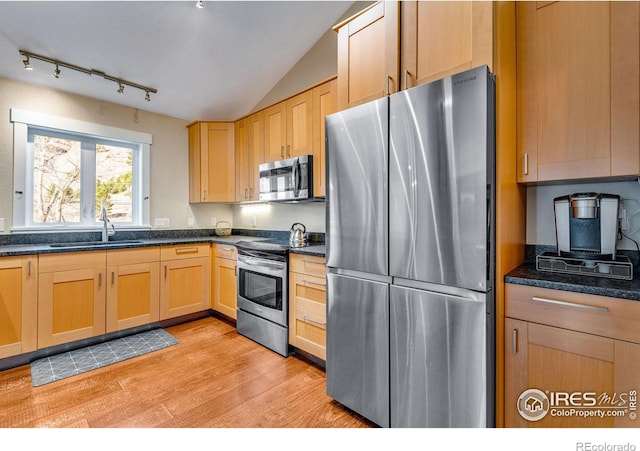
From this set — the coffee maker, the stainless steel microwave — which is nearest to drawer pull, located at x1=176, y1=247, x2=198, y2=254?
the stainless steel microwave

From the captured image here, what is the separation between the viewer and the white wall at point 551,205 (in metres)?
1.61

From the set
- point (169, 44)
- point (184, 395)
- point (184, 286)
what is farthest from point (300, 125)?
point (184, 395)

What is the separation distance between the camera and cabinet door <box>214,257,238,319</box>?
10.7 feet

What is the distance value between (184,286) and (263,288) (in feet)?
3.63

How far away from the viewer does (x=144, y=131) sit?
11.7 ft

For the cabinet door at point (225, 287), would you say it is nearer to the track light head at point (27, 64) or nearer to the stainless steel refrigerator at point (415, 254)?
the stainless steel refrigerator at point (415, 254)

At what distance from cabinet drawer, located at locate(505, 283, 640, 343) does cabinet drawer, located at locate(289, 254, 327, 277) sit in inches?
47.4

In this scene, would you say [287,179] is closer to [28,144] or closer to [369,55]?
[369,55]

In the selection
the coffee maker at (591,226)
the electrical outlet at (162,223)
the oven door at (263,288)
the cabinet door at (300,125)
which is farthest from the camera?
the electrical outlet at (162,223)

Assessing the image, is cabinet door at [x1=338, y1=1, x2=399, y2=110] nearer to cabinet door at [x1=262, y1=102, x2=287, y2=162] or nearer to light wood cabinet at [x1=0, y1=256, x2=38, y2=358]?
cabinet door at [x1=262, y1=102, x2=287, y2=162]

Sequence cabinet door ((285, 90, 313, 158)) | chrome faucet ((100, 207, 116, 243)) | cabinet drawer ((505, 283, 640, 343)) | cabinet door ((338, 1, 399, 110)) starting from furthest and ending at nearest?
chrome faucet ((100, 207, 116, 243)), cabinet door ((285, 90, 313, 158)), cabinet door ((338, 1, 399, 110)), cabinet drawer ((505, 283, 640, 343))

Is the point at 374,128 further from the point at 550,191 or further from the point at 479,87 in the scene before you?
the point at 550,191

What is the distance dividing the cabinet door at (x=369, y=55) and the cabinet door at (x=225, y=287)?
6.93 ft

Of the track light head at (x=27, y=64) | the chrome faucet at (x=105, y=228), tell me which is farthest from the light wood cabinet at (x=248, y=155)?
the track light head at (x=27, y=64)
